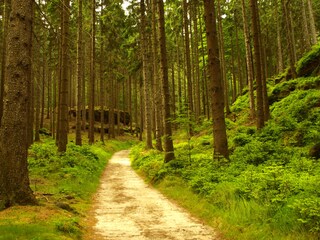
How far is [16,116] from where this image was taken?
718cm

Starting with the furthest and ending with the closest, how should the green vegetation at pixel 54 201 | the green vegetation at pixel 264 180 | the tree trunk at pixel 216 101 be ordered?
the tree trunk at pixel 216 101 → the green vegetation at pixel 264 180 → the green vegetation at pixel 54 201

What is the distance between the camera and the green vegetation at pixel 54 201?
235 inches

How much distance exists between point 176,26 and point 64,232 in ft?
93.0

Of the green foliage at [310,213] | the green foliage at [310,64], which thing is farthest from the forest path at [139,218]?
the green foliage at [310,64]

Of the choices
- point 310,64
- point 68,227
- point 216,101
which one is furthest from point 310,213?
point 310,64

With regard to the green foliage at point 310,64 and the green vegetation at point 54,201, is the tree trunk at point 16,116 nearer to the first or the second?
the green vegetation at point 54,201

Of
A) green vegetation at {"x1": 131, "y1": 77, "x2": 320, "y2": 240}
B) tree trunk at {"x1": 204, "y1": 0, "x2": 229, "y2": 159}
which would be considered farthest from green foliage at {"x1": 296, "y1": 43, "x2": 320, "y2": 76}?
tree trunk at {"x1": 204, "y1": 0, "x2": 229, "y2": 159}

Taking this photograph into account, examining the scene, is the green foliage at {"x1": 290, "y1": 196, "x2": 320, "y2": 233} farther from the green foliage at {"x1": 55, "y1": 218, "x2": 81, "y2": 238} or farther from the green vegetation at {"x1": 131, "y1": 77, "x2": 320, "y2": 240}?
the green foliage at {"x1": 55, "y1": 218, "x2": 81, "y2": 238}

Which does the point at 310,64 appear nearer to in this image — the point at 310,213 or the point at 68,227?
the point at 310,213

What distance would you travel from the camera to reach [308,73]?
2230 centimetres

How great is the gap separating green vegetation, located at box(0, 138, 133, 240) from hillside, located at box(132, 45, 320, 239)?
3083 millimetres

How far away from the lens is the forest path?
22.6 ft

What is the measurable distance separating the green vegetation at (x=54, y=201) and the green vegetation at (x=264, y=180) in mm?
3078

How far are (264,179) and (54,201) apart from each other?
18.5 feet
